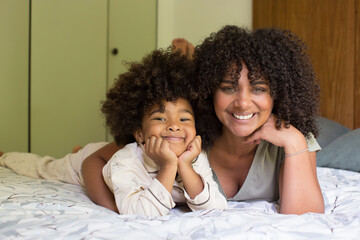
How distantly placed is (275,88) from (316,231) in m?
0.50

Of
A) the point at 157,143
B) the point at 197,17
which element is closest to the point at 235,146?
the point at 157,143

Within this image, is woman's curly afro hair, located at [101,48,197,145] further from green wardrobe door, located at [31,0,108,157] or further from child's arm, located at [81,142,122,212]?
green wardrobe door, located at [31,0,108,157]

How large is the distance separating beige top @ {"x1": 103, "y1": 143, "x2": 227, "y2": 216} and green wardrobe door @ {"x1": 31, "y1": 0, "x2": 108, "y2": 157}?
1.80 m

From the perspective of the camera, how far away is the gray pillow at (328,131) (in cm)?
219

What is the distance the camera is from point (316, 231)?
79cm

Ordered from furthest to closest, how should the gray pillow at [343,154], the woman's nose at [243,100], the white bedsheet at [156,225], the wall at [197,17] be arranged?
the wall at [197,17] < the gray pillow at [343,154] < the woman's nose at [243,100] < the white bedsheet at [156,225]

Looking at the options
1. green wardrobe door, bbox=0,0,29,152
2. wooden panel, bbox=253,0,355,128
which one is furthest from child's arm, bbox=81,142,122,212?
wooden panel, bbox=253,0,355,128

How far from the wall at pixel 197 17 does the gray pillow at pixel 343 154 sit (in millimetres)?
1430

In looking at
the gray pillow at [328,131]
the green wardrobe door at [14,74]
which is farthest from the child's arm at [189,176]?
the green wardrobe door at [14,74]

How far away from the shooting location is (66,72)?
2.97 meters

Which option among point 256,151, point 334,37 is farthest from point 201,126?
point 334,37

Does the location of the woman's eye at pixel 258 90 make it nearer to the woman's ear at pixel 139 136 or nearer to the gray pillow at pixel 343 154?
the woman's ear at pixel 139 136

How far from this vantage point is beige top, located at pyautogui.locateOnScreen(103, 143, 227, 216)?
101 centimetres

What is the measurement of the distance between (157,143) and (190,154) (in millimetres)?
105
